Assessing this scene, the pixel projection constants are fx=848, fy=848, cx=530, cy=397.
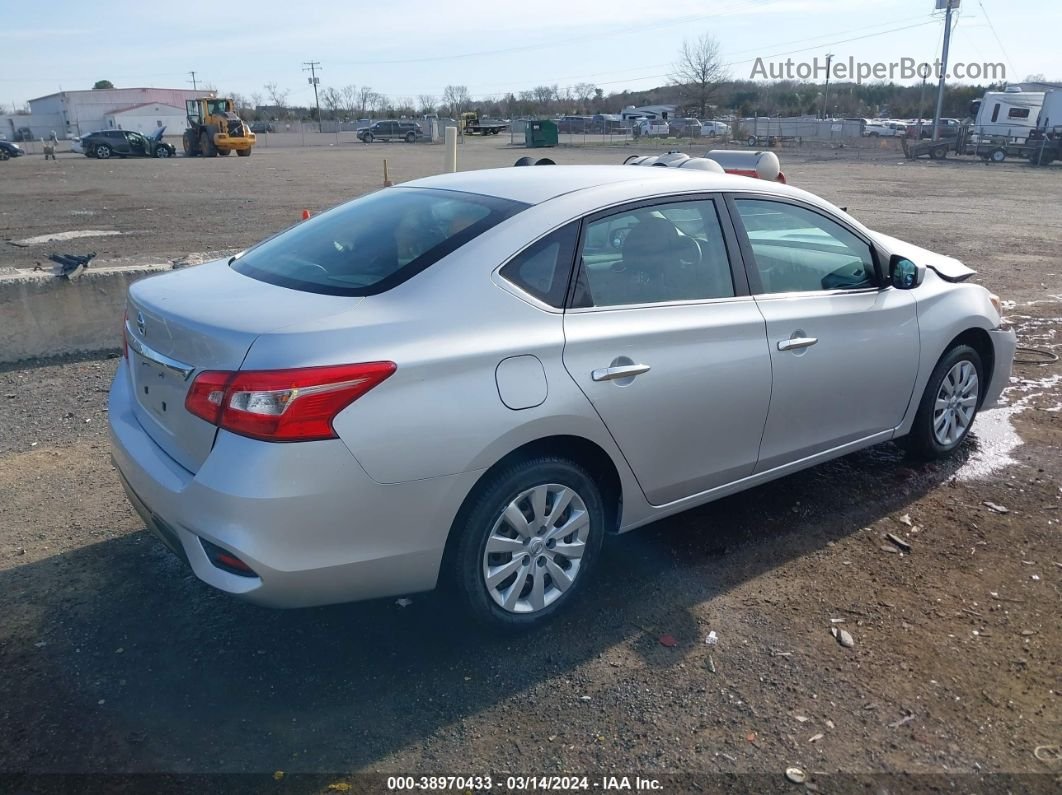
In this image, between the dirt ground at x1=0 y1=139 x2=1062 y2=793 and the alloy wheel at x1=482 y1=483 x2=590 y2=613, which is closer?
the dirt ground at x1=0 y1=139 x2=1062 y2=793

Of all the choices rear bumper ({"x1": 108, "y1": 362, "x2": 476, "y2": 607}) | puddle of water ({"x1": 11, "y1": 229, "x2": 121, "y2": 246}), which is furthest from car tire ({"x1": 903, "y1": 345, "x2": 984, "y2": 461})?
puddle of water ({"x1": 11, "y1": 229, "x2": 121, "y2": 246})

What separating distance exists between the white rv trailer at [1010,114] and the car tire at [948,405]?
4350 centimetres

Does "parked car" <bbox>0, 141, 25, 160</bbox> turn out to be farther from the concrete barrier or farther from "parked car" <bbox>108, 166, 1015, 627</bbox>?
"parked car" <bbox>108, 166, 1015, 627</bbox>

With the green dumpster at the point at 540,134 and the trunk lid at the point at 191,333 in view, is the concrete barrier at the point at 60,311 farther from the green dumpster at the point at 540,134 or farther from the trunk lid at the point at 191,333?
the green dumpster at the point at 540,134

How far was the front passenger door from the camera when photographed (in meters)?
3.93

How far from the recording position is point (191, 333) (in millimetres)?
2908

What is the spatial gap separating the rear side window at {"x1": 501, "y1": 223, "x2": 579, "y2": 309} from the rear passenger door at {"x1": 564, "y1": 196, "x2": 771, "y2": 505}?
0.06 m

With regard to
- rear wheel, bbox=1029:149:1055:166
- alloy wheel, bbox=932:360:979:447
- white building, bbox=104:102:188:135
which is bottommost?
rear wheel, bbox=1029:149:1055:166

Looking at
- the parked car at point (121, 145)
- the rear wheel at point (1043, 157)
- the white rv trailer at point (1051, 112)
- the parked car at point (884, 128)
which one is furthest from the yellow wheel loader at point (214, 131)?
the parked car at point (884, 128)

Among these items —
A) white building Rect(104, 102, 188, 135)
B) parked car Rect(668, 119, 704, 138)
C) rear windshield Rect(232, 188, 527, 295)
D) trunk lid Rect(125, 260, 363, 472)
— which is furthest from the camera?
white building Rect(104, 102, 188, 135)

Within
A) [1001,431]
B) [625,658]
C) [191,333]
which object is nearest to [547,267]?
[191,333]

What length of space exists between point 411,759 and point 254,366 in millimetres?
1350

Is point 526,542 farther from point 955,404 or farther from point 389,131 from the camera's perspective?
point 389,131

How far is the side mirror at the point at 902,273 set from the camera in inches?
174
